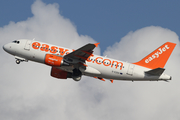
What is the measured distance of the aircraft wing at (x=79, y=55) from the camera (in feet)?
160

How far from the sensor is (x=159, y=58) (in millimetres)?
53594

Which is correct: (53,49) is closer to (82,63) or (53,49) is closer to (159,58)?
(82,63)

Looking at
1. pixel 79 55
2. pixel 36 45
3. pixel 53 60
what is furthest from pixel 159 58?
pixel 36 45

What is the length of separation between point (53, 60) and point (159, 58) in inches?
741

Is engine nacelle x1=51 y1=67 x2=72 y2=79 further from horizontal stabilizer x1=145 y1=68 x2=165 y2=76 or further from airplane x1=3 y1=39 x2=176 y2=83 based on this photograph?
horizontal stabilizer x1=145 y1=68 x2=165 y2=76

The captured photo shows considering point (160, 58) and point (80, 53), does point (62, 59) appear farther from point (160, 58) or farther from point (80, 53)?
point (160, 58)

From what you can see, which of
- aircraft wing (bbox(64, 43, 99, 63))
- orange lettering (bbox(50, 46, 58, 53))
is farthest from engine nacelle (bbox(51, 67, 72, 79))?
aircraft wing (bbox(64, 43, 99, 63))

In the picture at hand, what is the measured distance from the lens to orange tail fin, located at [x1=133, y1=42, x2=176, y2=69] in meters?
53.4

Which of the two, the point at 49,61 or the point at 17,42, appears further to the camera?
the point at 17,42

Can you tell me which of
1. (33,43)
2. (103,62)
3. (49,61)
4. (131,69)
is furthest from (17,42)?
(131,69)

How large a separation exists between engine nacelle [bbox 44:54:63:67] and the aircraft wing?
1.31 m

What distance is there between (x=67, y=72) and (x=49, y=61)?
7298 mm

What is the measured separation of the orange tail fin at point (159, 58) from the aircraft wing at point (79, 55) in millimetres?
9902

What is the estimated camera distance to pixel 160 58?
53594 mm
